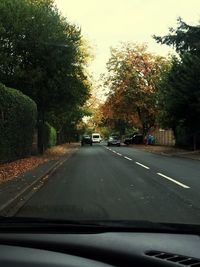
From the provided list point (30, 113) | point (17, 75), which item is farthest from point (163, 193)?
point (17, 75)

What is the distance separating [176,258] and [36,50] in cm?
3216

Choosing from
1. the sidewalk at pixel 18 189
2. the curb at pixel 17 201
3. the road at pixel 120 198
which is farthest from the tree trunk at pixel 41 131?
the curb at pixel 17 201

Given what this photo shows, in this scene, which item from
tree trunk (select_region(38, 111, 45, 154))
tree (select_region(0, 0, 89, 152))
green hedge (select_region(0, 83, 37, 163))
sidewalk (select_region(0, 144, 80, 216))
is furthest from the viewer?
tree trunk (select_region(38, 111, 45, 154))

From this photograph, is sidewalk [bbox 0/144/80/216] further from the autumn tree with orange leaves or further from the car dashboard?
the autumn tree with orange leaves

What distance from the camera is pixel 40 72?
114ft

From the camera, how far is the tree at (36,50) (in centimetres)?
3438

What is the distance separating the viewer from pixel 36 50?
115ft

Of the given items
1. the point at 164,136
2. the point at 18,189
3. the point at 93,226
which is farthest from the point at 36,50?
the point at 164,136

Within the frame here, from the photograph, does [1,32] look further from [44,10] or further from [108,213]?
[108,213]

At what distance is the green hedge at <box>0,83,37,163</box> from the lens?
24859mm

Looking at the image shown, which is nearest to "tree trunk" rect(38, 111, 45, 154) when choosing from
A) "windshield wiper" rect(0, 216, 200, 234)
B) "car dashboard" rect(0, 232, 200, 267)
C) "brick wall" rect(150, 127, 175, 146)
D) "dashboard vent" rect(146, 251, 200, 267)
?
"brick wall" rect(150, 127, 175, 146)

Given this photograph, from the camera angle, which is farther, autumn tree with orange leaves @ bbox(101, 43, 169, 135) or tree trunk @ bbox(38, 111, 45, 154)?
autumn tree with orange leaves @ bbox(101, 43, 169, 135)

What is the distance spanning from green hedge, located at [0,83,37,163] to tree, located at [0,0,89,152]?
2.55 m

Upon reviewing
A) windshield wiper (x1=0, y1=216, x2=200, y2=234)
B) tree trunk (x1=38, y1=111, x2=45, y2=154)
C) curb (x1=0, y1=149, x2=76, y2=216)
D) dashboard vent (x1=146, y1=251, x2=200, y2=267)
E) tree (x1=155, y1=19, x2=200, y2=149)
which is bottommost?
curb (x1=0, y1=149, x2=76, y2=216)
